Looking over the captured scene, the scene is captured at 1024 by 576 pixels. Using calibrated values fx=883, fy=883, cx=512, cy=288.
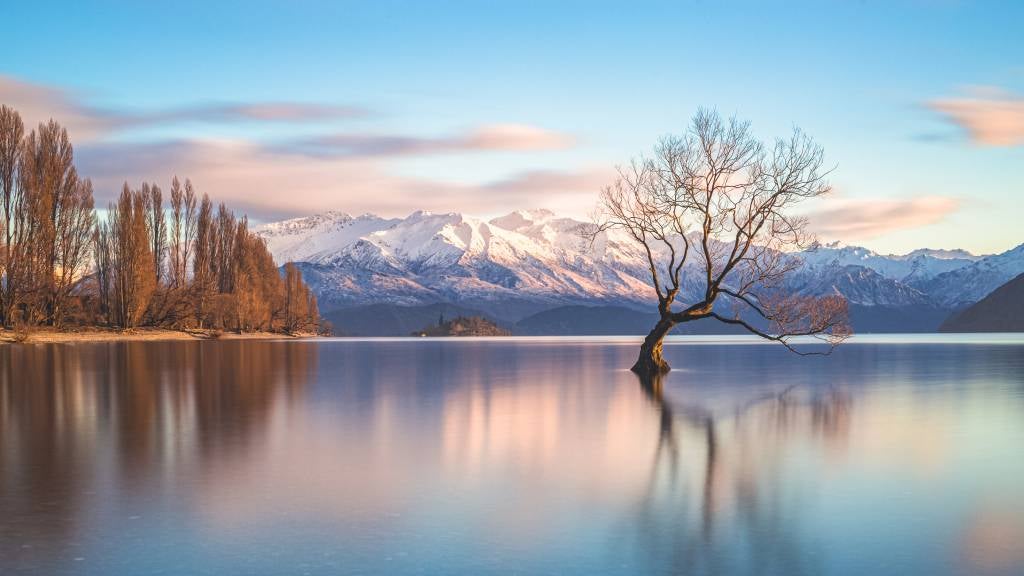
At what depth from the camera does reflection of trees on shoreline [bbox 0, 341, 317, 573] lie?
9.66m

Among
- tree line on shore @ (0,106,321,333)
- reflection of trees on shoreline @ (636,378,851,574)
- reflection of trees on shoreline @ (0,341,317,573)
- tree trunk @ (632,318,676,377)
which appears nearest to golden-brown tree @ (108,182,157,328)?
tree line on shore @ (0,106,321,333)

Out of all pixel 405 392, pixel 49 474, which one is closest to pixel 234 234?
pixel 405 392

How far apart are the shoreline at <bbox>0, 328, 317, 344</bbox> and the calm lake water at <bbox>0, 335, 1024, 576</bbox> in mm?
50982

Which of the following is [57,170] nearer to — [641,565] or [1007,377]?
[1007,377]

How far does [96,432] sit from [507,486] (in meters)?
9.37

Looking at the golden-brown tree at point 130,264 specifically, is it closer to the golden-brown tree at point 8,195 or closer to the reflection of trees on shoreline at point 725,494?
the golden-brown tree at point 8,195

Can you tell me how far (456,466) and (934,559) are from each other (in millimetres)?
6735

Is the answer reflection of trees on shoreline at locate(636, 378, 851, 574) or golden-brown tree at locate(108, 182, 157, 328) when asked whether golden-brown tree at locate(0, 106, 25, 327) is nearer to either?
golden-brown tree at locate(108, 182, 157, 328)

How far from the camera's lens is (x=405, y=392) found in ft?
88.7

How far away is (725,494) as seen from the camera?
10.8 metres

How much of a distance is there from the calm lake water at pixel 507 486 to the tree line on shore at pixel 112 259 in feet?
173

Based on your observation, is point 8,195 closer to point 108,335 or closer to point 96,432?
point 108,335

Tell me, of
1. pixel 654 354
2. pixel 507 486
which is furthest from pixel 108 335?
pixel 507 486

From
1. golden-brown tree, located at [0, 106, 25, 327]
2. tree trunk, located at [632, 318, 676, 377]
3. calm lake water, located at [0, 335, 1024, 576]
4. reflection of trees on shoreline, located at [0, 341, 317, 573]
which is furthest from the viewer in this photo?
golden-brown tree, located at [0, 106, 25, 327]
